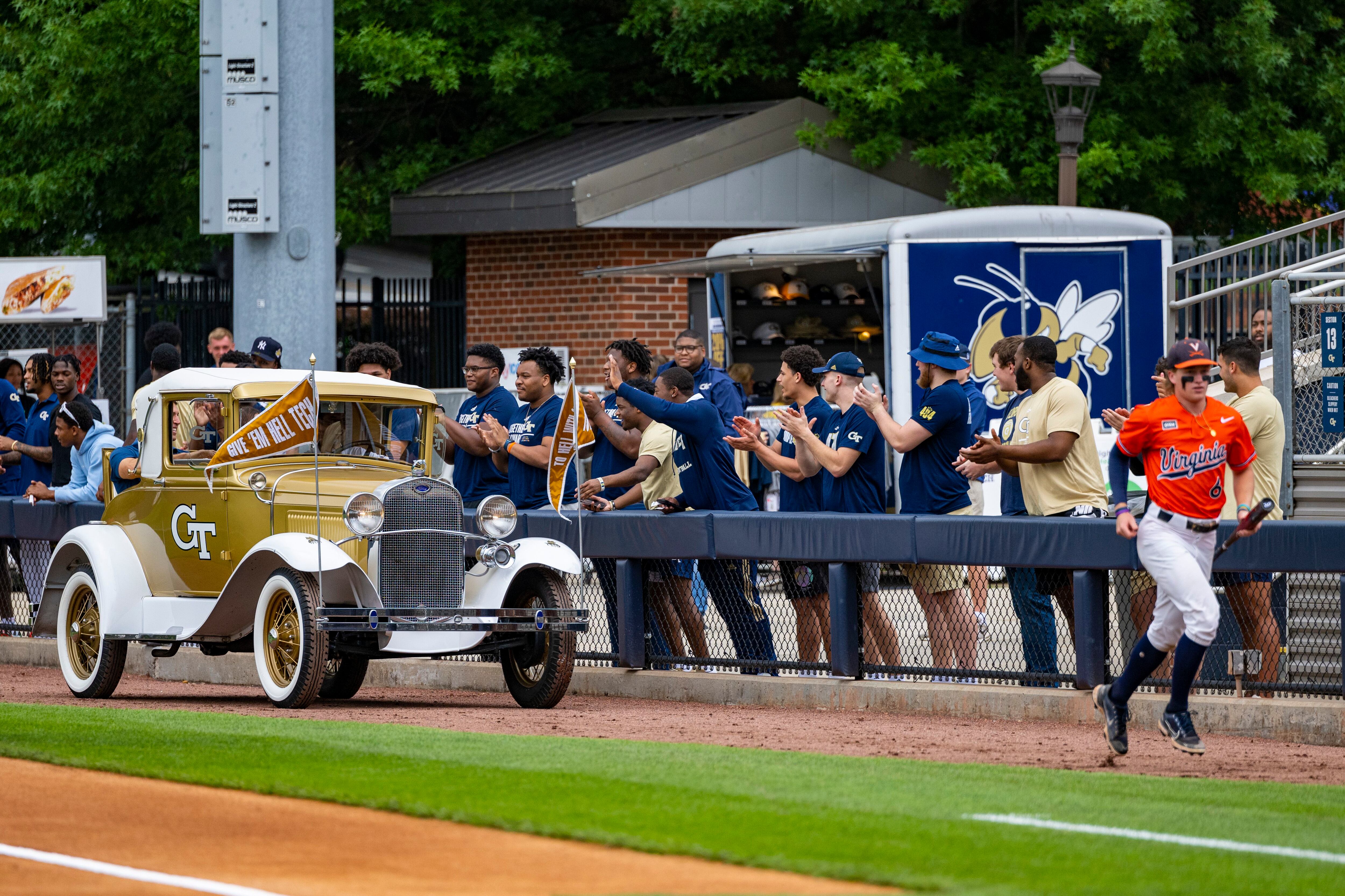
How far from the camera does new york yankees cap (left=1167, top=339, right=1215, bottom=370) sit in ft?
30.1

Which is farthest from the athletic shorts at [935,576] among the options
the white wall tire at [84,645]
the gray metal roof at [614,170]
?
the gray metal roof at [614,170]

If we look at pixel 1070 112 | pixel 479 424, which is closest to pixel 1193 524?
pixel 479 424

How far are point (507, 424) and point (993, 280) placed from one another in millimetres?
6208

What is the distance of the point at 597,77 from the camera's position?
2405 cm

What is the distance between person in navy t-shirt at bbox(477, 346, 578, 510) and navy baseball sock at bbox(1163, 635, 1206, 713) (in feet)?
14.3

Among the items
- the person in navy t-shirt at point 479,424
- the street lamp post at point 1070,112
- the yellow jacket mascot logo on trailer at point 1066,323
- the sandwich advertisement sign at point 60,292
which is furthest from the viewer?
the sandwich advertisement sign at point 60,292

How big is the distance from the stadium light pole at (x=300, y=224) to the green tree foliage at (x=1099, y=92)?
21.7 feet

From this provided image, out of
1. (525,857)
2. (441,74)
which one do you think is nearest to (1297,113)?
(441,74)

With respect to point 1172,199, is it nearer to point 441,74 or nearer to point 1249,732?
point 441,74

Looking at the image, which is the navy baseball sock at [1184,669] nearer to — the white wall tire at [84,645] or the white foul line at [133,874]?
the white foul line at [133,874]

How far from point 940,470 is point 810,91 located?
11942mm

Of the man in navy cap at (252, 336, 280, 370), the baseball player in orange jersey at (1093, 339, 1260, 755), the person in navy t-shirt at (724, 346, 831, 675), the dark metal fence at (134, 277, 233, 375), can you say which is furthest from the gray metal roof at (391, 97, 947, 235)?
the baseball player in orange jersey at (1093, 339, 1260, 755)

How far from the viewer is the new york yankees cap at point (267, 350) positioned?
14.3 m

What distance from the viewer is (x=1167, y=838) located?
6953 millimetres
